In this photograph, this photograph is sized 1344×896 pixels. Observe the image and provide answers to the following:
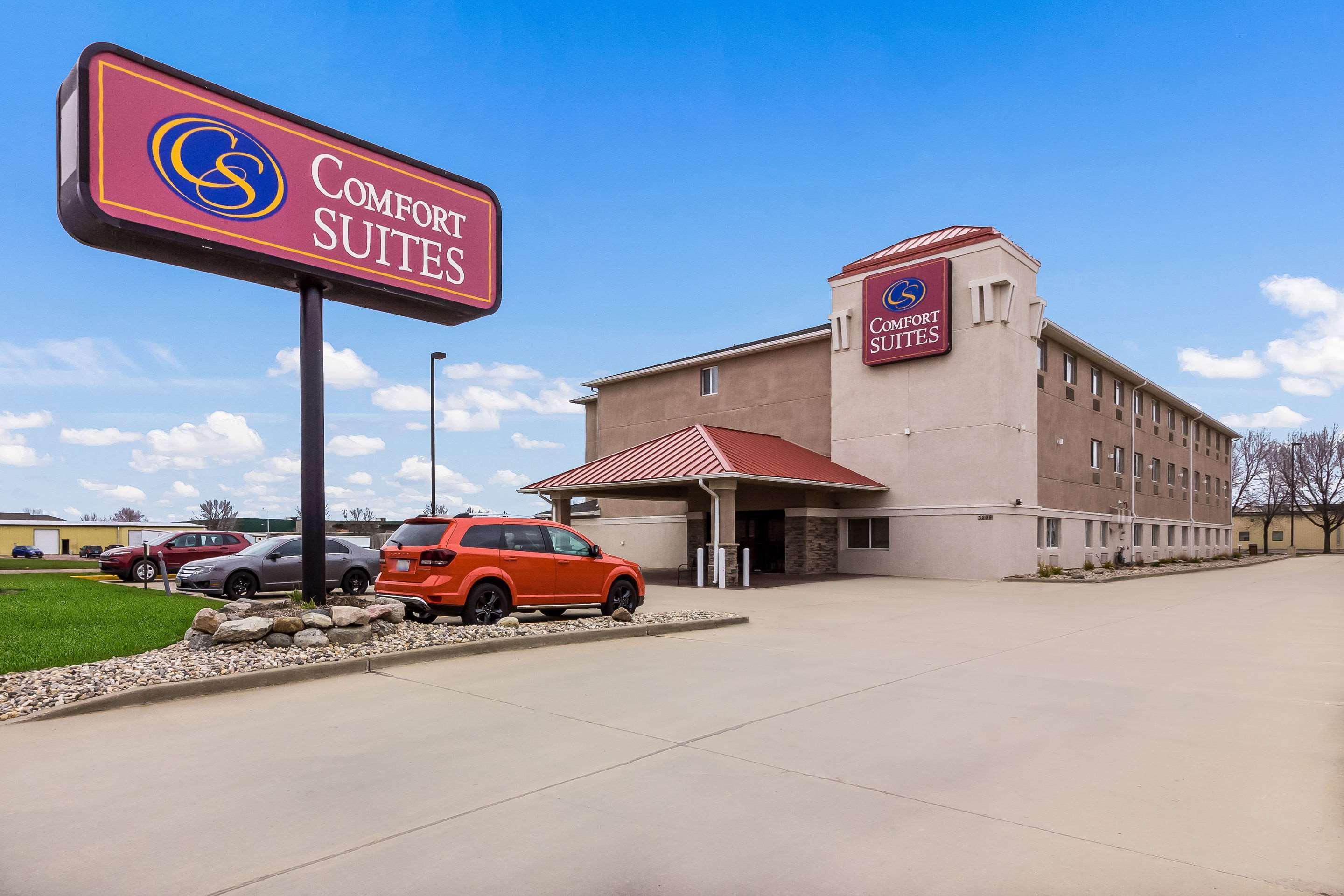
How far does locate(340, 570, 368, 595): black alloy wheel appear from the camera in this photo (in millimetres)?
18922

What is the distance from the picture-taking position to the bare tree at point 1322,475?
70500mm

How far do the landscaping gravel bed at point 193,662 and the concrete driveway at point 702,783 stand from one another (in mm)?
449

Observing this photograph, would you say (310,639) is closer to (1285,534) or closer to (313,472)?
(313,472)

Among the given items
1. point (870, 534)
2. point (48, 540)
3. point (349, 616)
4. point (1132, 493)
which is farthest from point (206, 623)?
point (48, 540)

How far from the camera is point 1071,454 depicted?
3200 cm

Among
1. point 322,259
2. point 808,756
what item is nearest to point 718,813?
point 808,756

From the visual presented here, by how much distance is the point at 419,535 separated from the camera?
12.0 metres

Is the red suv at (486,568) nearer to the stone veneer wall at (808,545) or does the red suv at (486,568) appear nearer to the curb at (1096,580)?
the stone veneer wall at (808,545)

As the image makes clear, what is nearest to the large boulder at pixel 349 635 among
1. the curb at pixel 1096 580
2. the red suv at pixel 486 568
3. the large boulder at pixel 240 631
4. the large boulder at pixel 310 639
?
the large boulder at pixel 310 639

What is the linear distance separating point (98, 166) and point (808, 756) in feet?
34.9

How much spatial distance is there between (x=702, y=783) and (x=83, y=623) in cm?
982

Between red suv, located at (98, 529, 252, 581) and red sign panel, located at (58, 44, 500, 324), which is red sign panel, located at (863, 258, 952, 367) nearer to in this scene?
red sign panel, located at (58, 44, 500, 324)

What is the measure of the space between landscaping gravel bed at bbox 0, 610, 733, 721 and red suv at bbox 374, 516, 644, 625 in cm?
39

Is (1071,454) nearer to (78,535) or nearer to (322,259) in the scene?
(322,259)
